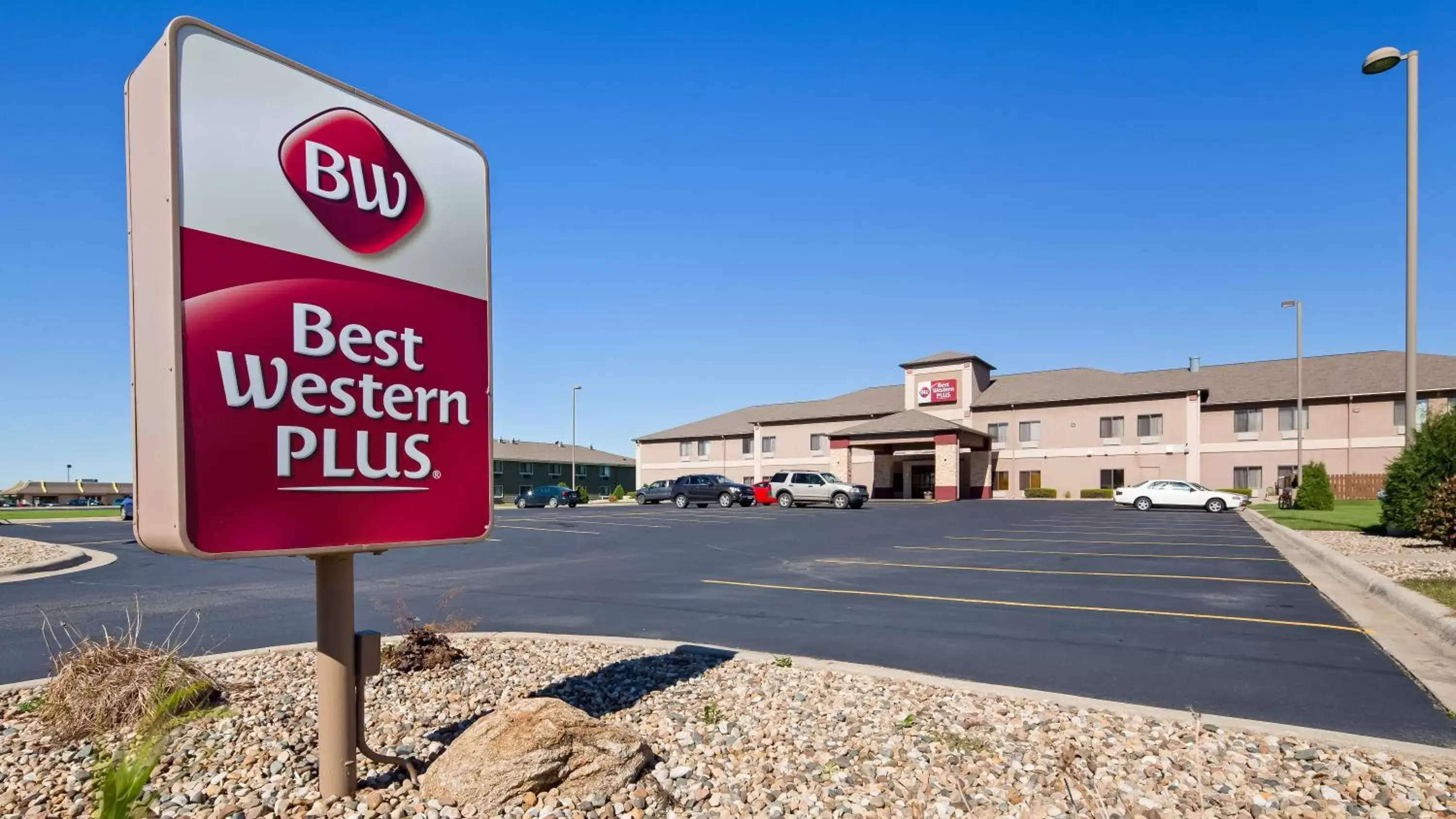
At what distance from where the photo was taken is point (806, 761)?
13.5ft

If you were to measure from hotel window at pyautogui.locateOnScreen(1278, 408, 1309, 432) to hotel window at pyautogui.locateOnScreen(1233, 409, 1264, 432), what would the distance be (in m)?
0.87

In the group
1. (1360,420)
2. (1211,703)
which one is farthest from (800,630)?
(1360,420)

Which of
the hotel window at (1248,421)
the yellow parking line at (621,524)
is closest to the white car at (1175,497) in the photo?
the hotel window at (1248,421)

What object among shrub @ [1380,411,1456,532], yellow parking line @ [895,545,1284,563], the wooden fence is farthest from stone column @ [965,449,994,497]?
yellow parking line @ [895,545,1284,563]

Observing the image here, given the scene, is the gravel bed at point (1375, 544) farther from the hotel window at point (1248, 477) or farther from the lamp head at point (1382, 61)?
the hotel window at point (1248, 477)

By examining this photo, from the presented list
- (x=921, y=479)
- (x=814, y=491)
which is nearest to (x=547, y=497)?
(x=814, y=491)

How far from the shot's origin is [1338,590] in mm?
10383

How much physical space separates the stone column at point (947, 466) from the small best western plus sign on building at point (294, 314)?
146 ft

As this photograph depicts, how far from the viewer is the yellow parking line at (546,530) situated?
23219 millimetres

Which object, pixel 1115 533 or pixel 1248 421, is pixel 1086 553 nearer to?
pixel 1115 533

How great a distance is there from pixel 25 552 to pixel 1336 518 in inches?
1356

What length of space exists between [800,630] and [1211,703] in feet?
11.8

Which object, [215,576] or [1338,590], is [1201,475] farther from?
[215,576]

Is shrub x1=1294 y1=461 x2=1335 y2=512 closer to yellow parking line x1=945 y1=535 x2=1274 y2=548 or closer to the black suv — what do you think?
yellow parking line x1=945 y1=535 x2=1274 y2=548
